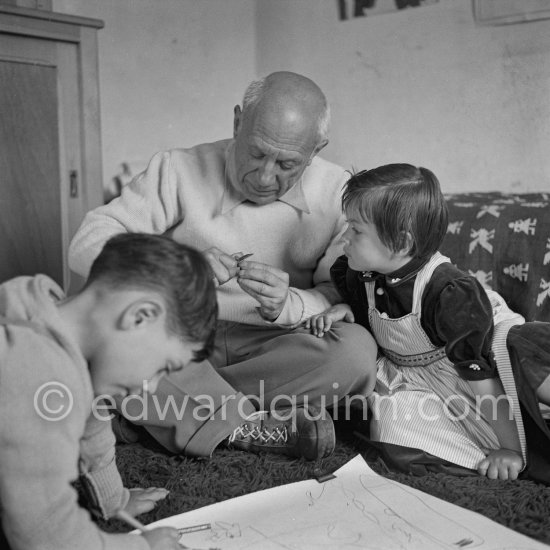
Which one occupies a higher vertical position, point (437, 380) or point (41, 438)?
point (41, 438)

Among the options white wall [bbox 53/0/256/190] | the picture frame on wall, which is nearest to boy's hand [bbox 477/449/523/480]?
the picture frame on wall

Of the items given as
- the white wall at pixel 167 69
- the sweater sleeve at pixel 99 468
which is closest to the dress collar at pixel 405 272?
the sweater sleeve at pixel 99 468

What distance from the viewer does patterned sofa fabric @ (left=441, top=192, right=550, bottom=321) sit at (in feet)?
5.99

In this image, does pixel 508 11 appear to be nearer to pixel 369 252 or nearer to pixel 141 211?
pixel 369 252

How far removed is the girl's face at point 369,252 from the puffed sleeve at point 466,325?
11 cm

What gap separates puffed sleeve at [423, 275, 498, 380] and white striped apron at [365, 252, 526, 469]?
48 mm

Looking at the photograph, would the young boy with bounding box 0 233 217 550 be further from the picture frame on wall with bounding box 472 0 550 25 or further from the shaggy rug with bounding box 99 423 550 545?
the picture frame on wall with bounding box 472 0 550 25

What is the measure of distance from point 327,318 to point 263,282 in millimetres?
197

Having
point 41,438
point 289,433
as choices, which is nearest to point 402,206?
point 289,433

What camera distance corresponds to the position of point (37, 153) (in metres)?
2.37

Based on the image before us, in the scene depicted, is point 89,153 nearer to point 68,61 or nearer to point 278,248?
point 68,61

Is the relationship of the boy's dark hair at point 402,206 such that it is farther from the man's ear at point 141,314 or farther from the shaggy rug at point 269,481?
the man's ear at point 141,314

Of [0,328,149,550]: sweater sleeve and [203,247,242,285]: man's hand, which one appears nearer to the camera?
[0,328,149,550]: sweater sleeve

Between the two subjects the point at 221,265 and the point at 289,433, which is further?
the point at 289,433
